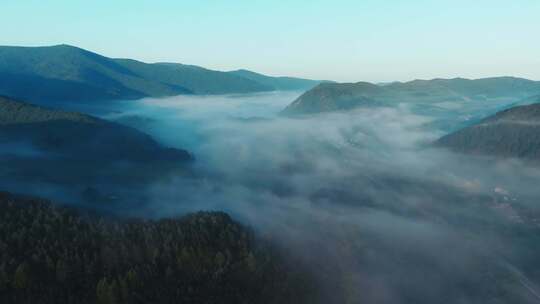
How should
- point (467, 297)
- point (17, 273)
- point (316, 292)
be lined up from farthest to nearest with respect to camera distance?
point (467, 297) < point (316, 292) < point (17, 273)

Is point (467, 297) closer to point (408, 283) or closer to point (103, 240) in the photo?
point (408, 283)

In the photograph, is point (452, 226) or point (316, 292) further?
point (452, 226)

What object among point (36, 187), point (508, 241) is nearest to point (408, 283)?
point (508, 241)

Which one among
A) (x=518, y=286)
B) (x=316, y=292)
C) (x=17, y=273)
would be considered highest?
(x=17, y=273)

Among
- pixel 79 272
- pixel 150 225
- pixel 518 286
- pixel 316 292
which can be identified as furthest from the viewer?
pixel 518 286

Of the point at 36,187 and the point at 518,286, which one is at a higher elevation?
the point at 36,187

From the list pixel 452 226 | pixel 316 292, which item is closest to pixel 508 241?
pixel 452 226
